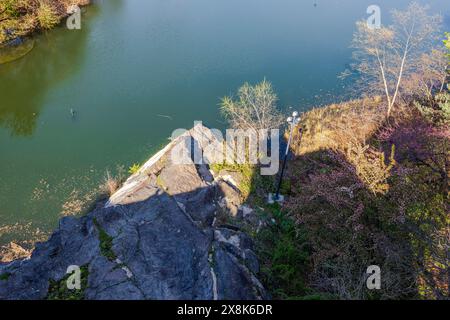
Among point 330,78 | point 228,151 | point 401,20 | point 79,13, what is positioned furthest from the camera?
point 79,13

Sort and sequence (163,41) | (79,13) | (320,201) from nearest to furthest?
(320,201) < (163,41) < (79,13)

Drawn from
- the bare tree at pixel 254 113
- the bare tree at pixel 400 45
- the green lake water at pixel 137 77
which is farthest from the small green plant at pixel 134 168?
the bare tree at pixel 400 45

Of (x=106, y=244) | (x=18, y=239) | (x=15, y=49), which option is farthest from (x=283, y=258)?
(x=15, y=49)

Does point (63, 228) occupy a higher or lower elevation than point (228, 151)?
lower

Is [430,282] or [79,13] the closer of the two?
[430,282]
